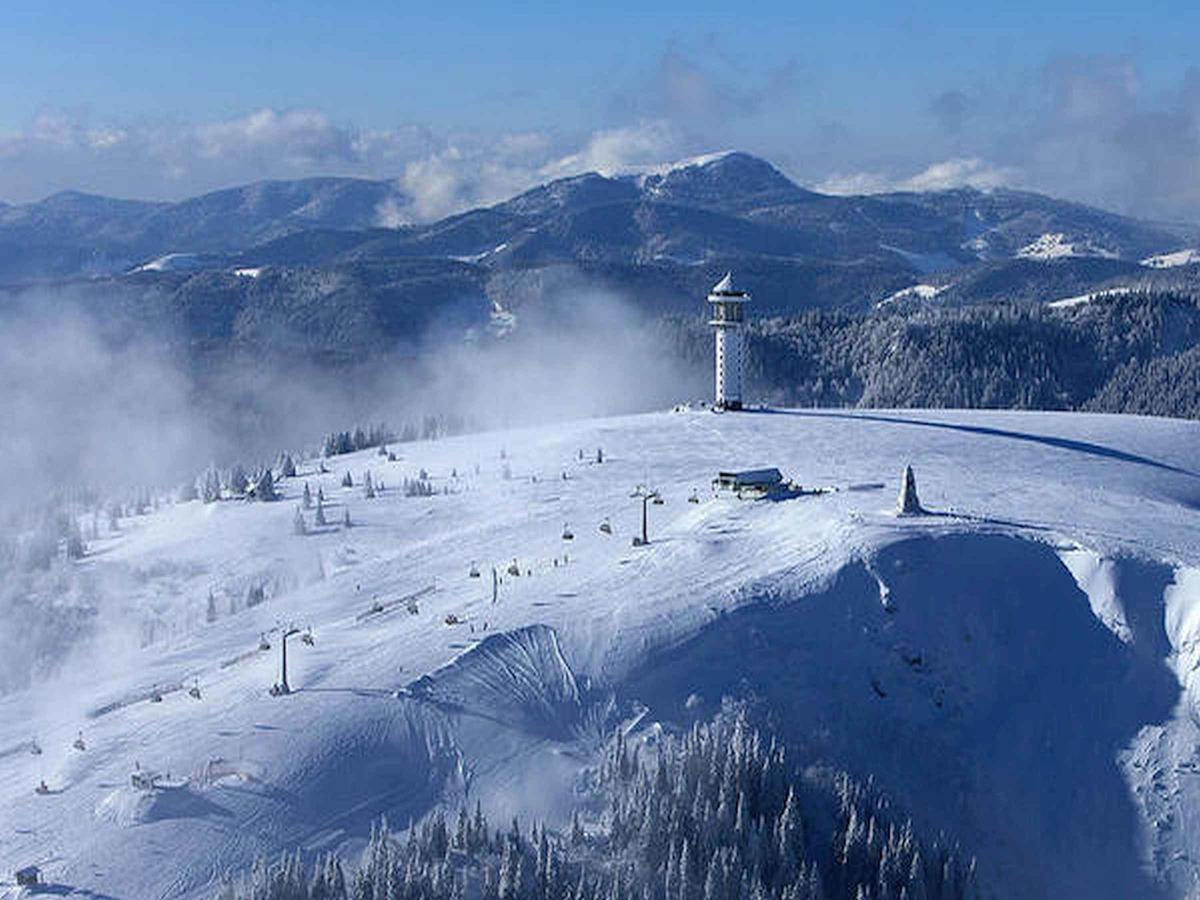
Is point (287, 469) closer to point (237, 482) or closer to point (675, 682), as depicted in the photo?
point (237, 482)

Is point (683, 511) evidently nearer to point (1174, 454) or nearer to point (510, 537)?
point (510, 537)

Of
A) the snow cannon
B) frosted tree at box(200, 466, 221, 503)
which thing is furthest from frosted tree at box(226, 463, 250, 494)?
the snow cannon

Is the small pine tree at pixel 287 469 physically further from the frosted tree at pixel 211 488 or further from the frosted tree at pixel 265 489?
the frosted tree at pixel 265 489

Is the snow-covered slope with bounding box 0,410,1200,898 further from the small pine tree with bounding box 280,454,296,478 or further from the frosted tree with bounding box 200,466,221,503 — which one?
the small pine tree with bounding box 280,454,296,478

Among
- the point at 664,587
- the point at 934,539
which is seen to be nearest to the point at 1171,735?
the point at 934,539

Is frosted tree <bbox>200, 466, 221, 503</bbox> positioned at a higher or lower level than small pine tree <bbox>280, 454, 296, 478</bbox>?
lower

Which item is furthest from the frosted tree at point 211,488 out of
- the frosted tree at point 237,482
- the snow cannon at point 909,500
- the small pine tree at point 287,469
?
the snow cannon at point 909,500
